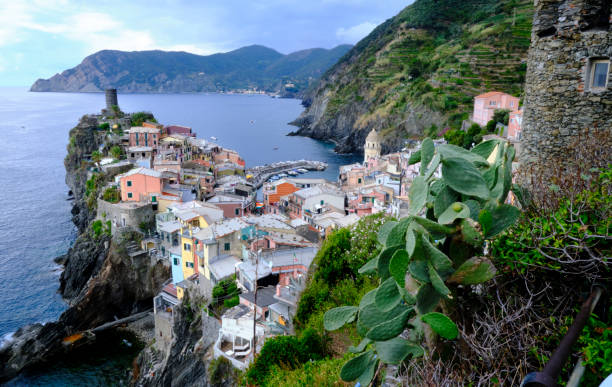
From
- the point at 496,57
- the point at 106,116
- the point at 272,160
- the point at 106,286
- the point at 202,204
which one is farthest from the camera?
the point at 272,160

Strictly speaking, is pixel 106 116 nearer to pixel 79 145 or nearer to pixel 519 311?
pixel 79 145

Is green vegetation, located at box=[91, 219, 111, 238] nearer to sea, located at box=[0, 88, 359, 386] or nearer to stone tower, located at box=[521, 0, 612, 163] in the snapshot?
sea, located at box=[0, 88, 359, 386]

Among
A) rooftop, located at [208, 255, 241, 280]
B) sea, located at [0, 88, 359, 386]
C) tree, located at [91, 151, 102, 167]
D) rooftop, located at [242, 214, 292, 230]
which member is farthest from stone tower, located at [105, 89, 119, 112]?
rooftop, located at [208, 255, 241, 280]

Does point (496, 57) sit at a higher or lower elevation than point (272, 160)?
higher

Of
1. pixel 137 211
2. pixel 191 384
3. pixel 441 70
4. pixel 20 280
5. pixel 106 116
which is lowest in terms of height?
pixel 20 280

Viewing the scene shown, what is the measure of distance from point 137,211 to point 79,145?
88.1 feet

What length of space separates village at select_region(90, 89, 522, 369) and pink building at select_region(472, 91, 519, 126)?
0.09 m

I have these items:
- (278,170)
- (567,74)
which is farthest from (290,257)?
(278,170)

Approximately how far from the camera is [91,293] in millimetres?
25391

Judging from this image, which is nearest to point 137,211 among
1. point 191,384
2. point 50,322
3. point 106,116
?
point 50,322

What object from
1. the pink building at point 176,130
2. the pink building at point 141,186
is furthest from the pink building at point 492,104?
the pink building at point 176,130

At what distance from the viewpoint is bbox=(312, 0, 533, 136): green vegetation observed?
52.8m

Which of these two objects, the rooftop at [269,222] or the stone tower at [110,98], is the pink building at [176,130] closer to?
the stone tower at [110,98]

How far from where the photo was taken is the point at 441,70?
61.4 meters
